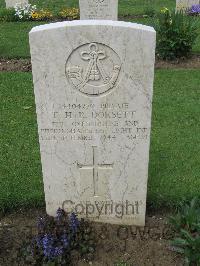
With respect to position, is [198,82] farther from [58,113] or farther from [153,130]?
[58,113]

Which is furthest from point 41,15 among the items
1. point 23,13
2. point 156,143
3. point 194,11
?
point 156,143

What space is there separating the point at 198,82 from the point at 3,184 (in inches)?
171

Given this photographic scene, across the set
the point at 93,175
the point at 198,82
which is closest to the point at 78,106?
the point at 93,175

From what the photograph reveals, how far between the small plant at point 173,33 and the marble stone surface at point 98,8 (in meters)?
1.53

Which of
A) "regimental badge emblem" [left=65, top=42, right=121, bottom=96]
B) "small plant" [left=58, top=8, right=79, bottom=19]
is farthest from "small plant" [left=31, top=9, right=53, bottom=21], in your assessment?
"regimental badge emblem" [left=65, top=42, right=121, bottom=96]

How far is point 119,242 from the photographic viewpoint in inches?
160

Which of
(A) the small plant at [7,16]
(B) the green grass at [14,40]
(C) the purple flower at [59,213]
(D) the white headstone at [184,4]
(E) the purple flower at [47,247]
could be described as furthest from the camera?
(D) the white headstone at [184,4]

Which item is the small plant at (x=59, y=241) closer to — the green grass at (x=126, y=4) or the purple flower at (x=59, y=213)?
the purple flower at (x=59, y=213)

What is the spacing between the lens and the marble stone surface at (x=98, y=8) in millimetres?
9883

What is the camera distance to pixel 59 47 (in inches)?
135

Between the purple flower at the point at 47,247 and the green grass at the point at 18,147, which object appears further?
the green grass at the point at 18,147

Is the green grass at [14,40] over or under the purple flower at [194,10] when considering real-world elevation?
under

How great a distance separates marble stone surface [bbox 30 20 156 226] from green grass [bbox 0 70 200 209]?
576 millimetres

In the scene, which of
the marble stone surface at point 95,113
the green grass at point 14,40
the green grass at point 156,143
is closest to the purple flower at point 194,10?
the green grass at point 14,40
